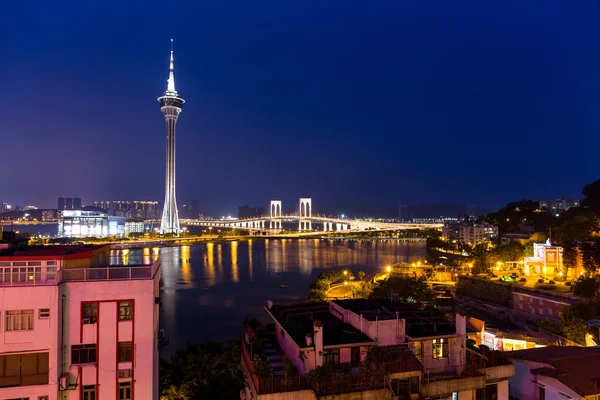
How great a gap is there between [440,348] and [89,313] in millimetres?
1596

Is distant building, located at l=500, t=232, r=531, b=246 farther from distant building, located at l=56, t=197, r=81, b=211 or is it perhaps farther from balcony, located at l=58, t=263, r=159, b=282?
distant building, located at l=56, t=197, r=81, b=211

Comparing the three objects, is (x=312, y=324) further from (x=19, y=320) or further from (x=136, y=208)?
(x=136, y=208)

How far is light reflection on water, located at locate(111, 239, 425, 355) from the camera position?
6.32 m

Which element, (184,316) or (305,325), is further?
(184,316)

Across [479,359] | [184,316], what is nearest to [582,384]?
[479,359]

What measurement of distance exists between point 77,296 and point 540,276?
25.1ft

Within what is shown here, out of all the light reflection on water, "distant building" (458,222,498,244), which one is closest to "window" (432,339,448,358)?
the light reflection on water

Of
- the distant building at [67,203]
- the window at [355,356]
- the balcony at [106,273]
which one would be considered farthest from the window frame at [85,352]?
the distant building at [67,203]

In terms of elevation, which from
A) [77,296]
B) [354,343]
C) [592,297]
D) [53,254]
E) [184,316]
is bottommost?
[184,316]

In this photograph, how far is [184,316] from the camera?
6.82m

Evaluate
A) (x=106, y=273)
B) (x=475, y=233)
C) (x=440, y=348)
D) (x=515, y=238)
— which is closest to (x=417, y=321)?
(x=440, y=348)

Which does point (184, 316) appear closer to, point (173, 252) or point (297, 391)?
point (297, 391)

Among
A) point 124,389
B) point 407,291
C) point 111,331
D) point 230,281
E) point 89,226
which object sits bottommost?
point 230,281

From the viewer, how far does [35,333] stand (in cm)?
177
